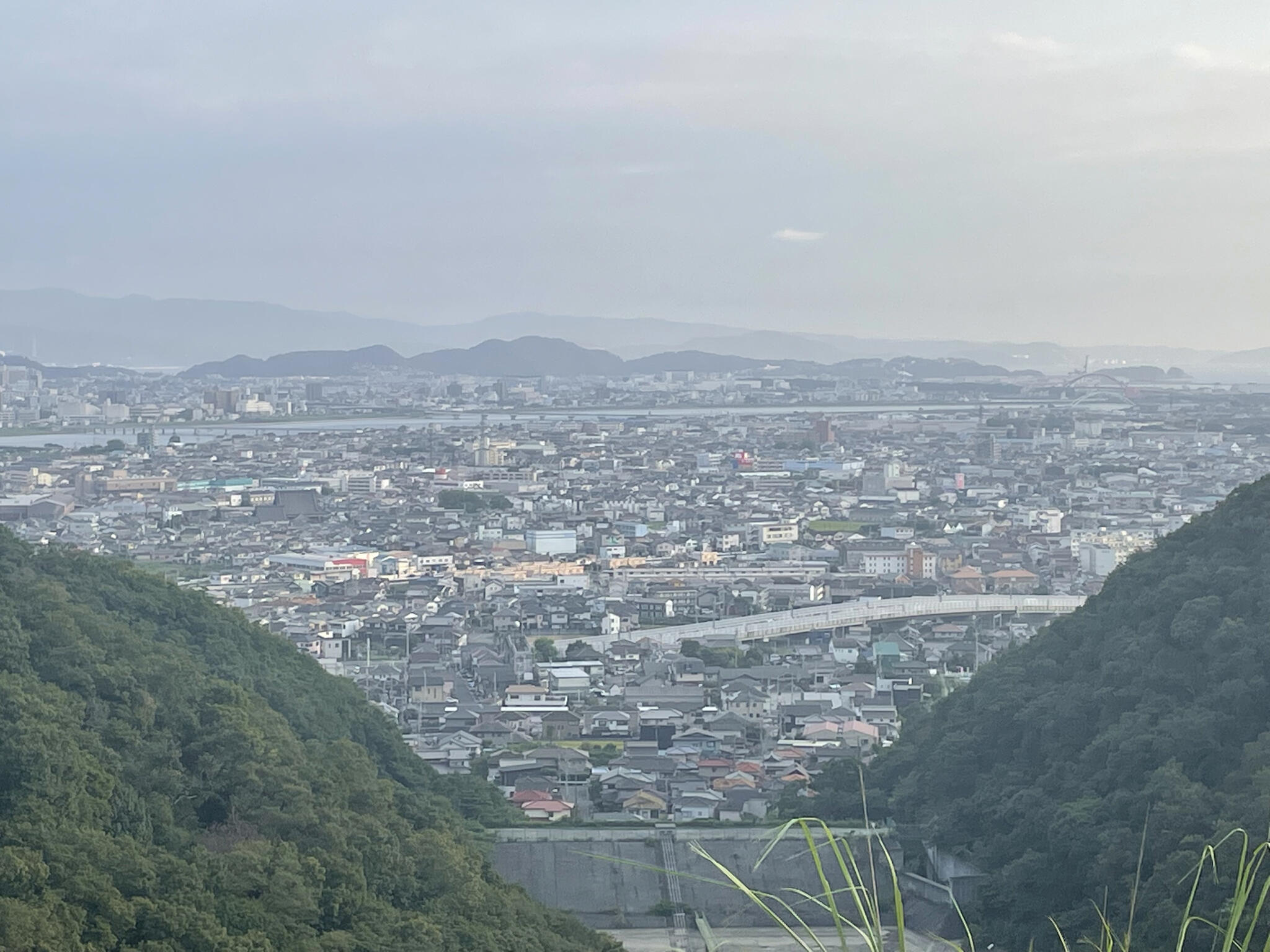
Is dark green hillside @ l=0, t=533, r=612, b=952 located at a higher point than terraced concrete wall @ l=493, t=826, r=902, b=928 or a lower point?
higher

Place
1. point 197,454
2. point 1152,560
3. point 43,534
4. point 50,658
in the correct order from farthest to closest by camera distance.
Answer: point 197,454
point 43,534
point 1152,560
point 50,658

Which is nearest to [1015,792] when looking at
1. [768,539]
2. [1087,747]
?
[1087,747]

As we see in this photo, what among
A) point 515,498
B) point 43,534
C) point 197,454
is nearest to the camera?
point 43,534

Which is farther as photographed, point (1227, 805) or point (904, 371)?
point (904, 371)

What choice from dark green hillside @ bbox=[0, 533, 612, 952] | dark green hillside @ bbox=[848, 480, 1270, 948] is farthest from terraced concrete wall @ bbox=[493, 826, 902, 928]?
dark green hillside @ bbox=[848, 480, 1270, 948]

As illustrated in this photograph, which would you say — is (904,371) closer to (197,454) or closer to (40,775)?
(197,454)

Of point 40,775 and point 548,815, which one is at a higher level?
point 40,775

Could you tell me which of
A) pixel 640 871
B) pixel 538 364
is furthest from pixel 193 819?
pixel 538 364

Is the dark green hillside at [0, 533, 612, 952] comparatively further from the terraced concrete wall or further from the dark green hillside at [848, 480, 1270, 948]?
the dark green hillside at [848, 480, 1270, 948]
